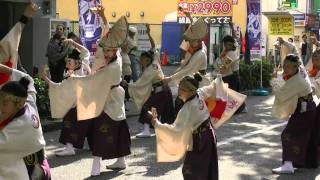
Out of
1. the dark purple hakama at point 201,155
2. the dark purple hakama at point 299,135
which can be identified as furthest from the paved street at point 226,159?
the dark purple hakama at point 201,155

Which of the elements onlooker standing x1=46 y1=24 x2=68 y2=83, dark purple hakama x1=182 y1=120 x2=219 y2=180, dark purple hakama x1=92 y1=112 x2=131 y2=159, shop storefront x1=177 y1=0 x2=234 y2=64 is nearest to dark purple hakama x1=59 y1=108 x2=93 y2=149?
dark purple hakama x1=92 y1=112 x2=131 y2=159

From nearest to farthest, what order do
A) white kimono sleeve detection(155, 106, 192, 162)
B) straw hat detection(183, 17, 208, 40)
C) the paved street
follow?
1. white kimono sleeve detection(155, 106, 192, 162)
2. the paved street
3. straw hat detection(183, 17, 208, 40)

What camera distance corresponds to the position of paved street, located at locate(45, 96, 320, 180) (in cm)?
702

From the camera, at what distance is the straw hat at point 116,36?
679 cm

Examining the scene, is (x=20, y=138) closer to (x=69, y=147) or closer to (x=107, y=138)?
(x=107, y=138)

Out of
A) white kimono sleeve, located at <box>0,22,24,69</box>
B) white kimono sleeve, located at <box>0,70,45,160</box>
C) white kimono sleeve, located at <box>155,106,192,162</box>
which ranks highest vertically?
white kimono sleeve, located at <box>0,22,24,69</box>

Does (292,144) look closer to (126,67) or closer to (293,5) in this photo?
(126,67)

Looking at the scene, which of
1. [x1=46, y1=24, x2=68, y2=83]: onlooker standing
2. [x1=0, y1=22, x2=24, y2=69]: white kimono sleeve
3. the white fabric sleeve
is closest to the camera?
the white fabric sleeve

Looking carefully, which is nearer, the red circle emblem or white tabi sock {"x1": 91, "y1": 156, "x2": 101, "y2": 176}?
the red circle emblem

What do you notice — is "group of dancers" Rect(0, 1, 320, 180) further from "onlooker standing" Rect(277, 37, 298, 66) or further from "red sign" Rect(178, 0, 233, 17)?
"red sign" Rect(178, 0, 233, 17)

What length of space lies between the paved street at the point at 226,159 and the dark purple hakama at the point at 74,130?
222 millimetres

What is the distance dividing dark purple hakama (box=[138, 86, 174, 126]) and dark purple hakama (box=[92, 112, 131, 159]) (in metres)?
2.38

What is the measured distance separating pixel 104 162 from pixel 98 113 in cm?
102

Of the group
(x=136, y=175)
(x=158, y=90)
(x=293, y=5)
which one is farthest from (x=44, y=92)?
(x=293, y=5)
